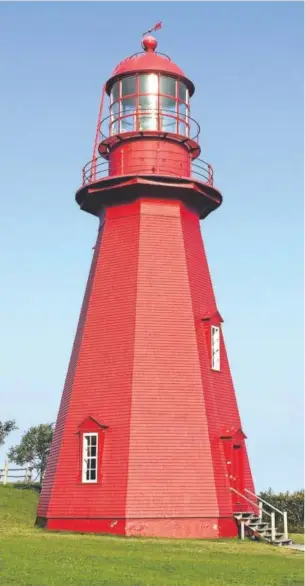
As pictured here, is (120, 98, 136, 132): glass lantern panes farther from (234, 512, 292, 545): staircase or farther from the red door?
(234, 512, 292, 545): staircase

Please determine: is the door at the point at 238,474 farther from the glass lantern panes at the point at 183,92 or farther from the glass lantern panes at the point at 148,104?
the glass lantern panes at the point at 183,92

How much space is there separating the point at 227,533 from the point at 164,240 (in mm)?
9651

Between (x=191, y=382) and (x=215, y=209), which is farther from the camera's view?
(x=215, y=209)

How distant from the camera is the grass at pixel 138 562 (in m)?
14.3

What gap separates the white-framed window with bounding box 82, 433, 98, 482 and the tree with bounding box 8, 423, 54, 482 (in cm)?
1825

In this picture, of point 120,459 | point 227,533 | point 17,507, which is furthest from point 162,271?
point 17,507

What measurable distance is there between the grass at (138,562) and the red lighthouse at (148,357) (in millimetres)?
1492

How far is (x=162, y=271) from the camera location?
25812 millimetres

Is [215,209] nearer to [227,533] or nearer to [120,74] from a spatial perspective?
[120,74]

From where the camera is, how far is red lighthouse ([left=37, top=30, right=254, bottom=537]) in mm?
23391

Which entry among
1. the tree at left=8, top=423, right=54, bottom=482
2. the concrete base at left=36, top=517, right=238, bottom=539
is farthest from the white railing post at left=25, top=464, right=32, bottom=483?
the concrete base at left=36, top=517, right=238, bottom=539

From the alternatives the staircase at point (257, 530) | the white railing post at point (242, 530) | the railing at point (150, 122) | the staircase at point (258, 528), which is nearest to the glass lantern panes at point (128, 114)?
the railing at point (150, 122)

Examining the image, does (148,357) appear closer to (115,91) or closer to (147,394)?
(147,394)

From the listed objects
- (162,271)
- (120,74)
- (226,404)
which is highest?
(120,74)
